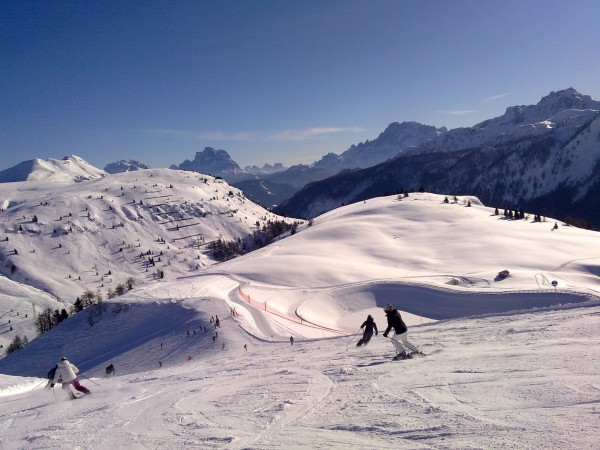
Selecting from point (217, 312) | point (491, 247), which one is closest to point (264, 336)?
point (217, 312)

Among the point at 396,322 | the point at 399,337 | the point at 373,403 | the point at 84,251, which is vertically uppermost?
the point at 396,322

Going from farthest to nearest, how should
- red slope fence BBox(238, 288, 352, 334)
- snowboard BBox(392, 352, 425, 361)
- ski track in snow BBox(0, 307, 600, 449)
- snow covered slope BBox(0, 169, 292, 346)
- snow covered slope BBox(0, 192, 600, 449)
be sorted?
1. snow covered slope BBox(0, 169, 292, 346)
2. red slope fence BBox(238, 288, 352, 334)
3. snowboard BBox(392, 352, 425, 361)
4. snow covered slope BBox(0, 192, 600, 449)
5. ski track in snow BBox(0, 307, 600, 449)

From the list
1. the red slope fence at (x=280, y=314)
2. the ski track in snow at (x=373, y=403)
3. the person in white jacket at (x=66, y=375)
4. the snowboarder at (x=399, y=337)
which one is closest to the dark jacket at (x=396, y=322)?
the snowboarder at (x=399, y=337)

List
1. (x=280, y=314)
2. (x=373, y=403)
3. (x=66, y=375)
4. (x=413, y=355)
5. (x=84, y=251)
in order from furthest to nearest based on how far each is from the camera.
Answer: (x=84, y=251), (x=280, y=314), (x=66, y=375), (x=413, y=355), (x=373, y=403)

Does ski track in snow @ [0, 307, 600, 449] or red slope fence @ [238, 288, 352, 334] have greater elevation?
ski track in snow @ [0, 307, 600, 449]

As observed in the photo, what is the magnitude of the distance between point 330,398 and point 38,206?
735 feet

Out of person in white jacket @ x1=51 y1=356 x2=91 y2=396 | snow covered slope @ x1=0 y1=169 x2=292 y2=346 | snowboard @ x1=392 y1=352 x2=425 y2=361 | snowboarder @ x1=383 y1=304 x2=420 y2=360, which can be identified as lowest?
snow covered slope @ x1=0 y1=169 x2=292 y2=346

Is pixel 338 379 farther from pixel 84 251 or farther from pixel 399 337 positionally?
pixel 84 251

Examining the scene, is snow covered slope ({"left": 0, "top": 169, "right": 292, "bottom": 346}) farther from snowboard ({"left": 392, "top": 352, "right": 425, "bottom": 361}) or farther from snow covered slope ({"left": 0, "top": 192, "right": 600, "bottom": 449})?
snowboard ({"left": 392, "top": 352, "right": 425, "bottom": 361})

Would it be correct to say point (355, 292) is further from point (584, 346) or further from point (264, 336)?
point (584, 346)

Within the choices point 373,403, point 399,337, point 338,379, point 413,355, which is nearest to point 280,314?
point 399,337

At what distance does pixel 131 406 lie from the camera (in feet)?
41.0

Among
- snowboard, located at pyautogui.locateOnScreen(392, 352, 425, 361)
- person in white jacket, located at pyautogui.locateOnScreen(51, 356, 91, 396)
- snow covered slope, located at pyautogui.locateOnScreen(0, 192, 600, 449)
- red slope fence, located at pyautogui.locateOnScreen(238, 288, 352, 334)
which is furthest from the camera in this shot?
red slope fence, located at pyautogui.locateOnScreen(238, 288, 352, 334)

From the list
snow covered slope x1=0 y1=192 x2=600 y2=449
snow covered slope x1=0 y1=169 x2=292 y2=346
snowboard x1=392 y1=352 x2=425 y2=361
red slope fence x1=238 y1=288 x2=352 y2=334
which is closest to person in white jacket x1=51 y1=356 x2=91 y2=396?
snow covered slope x1=0 y1=192 x2=600 y2=449
